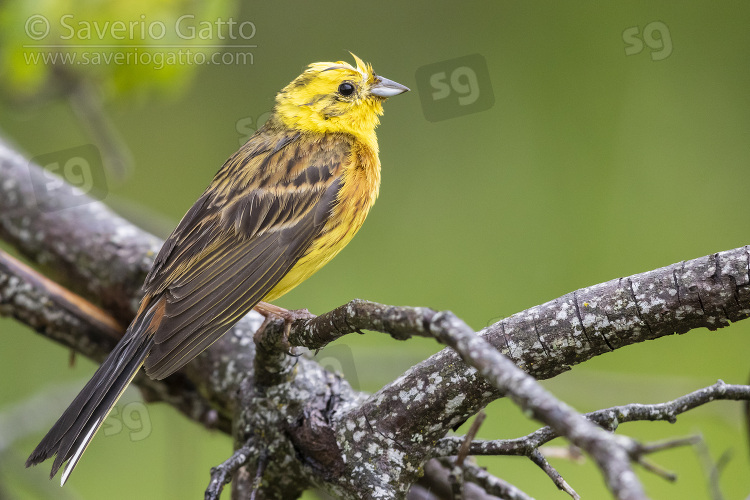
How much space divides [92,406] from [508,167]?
3.70 meters

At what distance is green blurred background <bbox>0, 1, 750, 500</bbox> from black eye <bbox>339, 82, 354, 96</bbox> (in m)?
1.00

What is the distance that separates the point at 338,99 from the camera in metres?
3.94

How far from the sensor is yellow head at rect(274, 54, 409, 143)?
12.9 feet

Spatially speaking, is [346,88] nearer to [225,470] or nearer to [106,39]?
[106,39]

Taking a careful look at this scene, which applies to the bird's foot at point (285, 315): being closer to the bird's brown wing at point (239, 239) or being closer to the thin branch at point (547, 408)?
the bird's brown wing at point (239, 239)

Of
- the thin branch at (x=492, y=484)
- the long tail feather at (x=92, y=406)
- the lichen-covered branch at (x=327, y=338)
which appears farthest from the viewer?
the long tail feather at (x=92, y=406)

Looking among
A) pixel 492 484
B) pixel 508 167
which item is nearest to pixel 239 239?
pixel 492 484

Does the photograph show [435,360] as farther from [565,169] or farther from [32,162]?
[565,169]

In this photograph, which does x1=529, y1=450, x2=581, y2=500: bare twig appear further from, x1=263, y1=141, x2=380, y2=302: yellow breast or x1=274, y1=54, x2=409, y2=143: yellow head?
x1=274, y1=54, x2=409, y2=143: yellow head

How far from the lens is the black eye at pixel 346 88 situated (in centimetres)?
394

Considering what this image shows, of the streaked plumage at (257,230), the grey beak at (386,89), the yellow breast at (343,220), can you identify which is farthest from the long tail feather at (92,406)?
the grey beak at (386,89)

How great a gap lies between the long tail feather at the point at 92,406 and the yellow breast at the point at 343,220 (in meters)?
0.65

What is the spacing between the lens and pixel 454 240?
5.63 metres

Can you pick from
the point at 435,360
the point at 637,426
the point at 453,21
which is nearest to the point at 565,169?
the point at 453,21
